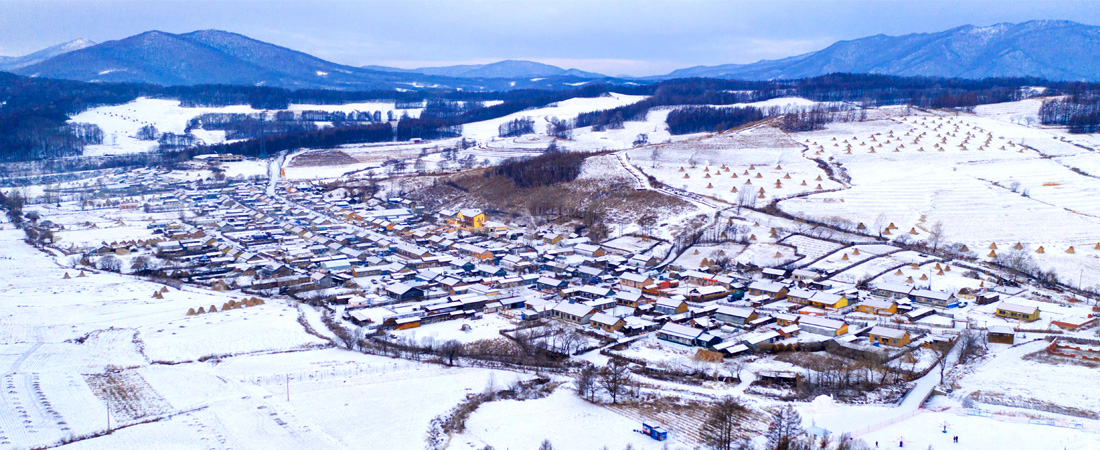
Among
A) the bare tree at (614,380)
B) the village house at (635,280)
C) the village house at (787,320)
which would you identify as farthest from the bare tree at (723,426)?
the village house at (635,280)

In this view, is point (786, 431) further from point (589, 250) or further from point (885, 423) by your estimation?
point (589, 250)

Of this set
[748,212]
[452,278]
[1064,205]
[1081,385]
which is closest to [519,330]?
[452,278]

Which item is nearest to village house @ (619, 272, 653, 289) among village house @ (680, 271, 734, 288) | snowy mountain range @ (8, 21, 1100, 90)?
village house @ (680, 271, 734, 288)

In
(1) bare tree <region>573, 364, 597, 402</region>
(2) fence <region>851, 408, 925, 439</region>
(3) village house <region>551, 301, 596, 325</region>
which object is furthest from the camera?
(3) village house <region>551, 301, 596, 325</region>

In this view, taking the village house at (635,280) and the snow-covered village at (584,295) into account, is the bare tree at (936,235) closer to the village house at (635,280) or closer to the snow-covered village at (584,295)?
the snow-covered village at (584,295)

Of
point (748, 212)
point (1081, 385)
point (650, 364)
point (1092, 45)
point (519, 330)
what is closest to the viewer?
point (1081, 385)

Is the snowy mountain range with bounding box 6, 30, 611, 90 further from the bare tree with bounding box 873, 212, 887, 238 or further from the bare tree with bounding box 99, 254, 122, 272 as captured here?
the bare tree with bounding box 873, 212, 887, 238

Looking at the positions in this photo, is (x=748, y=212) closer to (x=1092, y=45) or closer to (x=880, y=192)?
(x=880, y=192)
